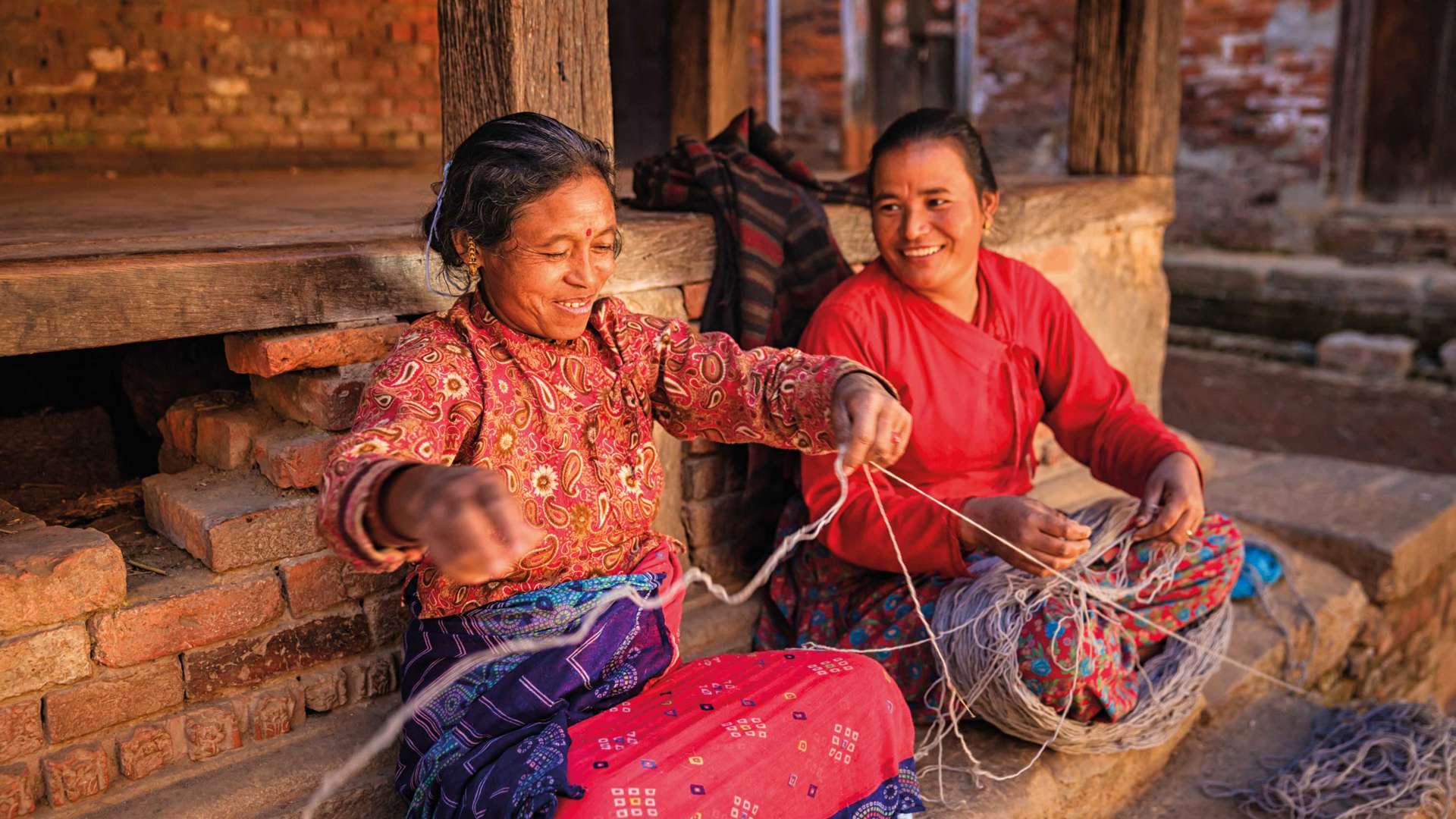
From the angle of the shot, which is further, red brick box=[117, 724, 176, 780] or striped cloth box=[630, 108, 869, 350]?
striped cloth box=[630, 108, 869, 350]

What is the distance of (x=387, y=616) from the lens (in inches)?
94.3

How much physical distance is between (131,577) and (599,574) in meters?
0.88

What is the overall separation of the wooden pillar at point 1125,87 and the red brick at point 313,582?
3.14 metres

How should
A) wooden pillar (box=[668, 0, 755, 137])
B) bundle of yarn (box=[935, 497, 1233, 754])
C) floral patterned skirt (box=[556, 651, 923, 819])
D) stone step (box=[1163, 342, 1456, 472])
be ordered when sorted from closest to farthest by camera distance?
floral patterned skirt (box=[556, 651, 923, 819])
bundle of yarn (box=[935, 497, 1233, 754])
wooden pillar (box=[668, 0, 755, 137])
stone step (box=[1163, 342, 1456, 472])

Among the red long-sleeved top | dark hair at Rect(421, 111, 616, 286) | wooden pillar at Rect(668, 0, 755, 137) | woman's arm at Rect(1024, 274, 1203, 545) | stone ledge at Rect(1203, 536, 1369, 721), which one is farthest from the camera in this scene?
wooden pillar at Rect(668, 0, 755, 137)

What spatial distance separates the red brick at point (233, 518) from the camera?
2189 millimetres

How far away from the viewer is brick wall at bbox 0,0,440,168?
4.61 m

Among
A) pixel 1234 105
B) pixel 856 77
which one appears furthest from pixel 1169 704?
pixel 1234 105

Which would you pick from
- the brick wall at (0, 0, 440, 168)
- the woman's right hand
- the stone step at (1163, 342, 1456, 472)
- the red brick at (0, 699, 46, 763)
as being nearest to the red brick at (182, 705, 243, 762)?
the red brick at (0, 699, 46, 763)

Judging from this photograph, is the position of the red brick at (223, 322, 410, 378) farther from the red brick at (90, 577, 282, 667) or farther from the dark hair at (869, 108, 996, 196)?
the dark hair at (869, 108, 996, 196)

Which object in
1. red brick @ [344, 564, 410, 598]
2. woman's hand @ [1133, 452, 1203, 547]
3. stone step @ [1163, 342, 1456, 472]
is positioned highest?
woman's hand @ [1133, 452, 1203, 547]

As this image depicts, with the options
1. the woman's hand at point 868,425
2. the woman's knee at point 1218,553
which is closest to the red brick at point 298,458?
the woman's hand at point 868,425

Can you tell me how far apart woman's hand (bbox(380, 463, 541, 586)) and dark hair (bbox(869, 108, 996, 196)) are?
1525mm

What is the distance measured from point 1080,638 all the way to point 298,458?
62.9 inches
